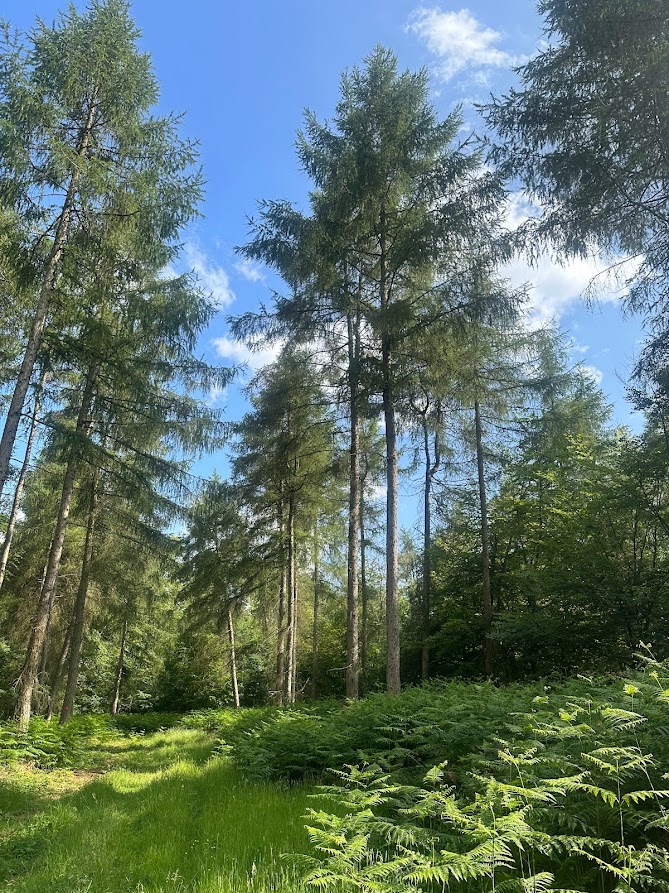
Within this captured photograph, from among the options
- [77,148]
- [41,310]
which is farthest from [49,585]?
[77,148]

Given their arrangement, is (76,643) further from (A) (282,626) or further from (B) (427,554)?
(B) (427,554)

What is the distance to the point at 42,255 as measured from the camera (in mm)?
8562

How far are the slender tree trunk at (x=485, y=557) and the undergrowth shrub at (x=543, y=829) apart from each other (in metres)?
10.2

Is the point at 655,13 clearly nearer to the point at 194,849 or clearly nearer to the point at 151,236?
the point at 151,236

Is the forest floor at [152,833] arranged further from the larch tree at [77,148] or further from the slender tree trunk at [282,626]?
the slender tree trunk at [282,626]

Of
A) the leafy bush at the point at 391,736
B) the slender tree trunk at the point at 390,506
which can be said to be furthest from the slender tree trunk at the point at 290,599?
the leafy bush at the point at 391,736

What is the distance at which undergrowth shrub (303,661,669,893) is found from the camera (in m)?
2.31

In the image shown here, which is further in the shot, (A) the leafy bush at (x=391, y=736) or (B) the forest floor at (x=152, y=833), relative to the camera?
(A) the leafy bush at (x=391, y=736)

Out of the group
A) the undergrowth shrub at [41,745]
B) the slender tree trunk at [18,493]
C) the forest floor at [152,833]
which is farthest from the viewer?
the slender tree trunk at [18,493]

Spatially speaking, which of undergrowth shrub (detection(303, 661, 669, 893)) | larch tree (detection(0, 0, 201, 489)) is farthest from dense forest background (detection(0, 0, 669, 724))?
undergrowth shrub (detection(303, 661, 669, 893))

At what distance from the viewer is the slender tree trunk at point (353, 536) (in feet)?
33.2

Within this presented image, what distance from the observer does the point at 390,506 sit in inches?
400

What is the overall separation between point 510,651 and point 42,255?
14415mm

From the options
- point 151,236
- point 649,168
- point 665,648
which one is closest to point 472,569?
point 665,648
